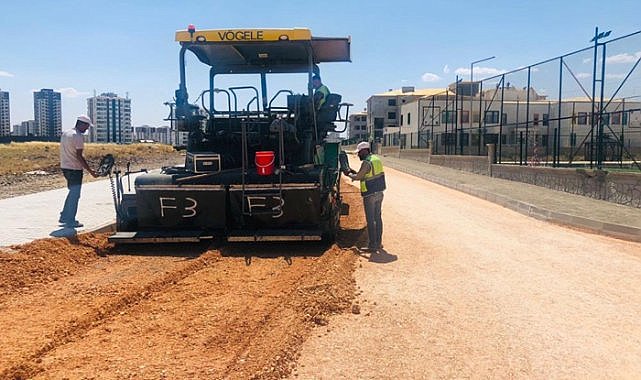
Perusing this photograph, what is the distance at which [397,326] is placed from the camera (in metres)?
4.57

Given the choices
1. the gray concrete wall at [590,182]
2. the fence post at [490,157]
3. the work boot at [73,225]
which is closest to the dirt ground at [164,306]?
the work boot at [73,225]

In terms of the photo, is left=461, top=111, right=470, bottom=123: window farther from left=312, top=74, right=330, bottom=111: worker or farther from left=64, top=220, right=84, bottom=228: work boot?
left=64, top=220, right=84, bottom=228: work boot

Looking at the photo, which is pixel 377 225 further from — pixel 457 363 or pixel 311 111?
pixel 457 363

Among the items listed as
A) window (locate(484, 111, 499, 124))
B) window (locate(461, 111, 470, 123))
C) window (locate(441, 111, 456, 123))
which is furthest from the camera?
window (locate(441, 111, 456, 123))

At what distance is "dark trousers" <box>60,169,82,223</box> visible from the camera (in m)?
8.57

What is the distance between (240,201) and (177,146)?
191 cm

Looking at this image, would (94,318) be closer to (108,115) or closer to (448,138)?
(448,138)

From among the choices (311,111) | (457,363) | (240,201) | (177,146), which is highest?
(311,111)

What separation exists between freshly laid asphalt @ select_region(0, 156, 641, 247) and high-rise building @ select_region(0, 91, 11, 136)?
401 feet

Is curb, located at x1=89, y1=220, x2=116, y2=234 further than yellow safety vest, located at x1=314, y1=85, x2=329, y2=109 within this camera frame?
Yes

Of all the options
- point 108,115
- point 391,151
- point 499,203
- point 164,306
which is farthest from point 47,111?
point 164,306

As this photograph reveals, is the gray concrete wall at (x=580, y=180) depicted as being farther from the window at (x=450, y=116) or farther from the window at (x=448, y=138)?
the window at (x=450, y=116)

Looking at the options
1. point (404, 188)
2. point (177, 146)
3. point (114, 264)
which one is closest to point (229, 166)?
point (177, 146)

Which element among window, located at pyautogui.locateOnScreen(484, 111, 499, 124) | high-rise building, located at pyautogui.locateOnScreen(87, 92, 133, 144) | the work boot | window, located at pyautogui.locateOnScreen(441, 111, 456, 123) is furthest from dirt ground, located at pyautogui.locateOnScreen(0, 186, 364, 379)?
high-rise building, located at pyautogui.locateOnScreen(87, 92, 133, 144)
